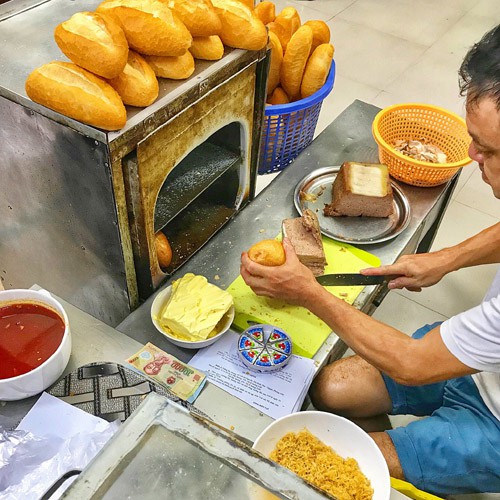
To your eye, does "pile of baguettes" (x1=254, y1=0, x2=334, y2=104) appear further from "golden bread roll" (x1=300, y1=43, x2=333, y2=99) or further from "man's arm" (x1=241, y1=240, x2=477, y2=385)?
"man's arm" (x1=241, y1=240, x2=477, y2=385)

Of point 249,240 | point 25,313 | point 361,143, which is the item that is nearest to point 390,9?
point 361,143

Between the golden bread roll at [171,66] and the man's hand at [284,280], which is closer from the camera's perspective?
the golden bread roll at [171,66]

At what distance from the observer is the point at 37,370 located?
977mm

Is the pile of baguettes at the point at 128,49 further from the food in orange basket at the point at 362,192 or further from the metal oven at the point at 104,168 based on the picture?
the food in orange basket at the point at 362,192

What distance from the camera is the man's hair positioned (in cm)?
118

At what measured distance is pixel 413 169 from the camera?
2.06 metres

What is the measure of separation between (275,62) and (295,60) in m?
0.08

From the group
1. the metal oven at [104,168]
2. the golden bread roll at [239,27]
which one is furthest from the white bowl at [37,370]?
the golden bread roll at [239,27]

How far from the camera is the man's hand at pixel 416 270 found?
1739 mm

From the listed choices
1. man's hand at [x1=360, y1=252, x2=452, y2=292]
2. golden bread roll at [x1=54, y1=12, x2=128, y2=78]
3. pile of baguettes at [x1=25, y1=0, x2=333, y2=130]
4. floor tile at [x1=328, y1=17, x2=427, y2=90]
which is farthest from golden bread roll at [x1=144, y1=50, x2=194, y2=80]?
floor tile at [x1=328, y1=17, x2=427, y2=90]

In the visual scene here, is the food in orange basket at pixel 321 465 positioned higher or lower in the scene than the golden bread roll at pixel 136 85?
lower

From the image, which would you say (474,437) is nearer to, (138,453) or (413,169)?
(413,169)

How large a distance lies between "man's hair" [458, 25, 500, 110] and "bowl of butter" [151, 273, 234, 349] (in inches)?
33.5

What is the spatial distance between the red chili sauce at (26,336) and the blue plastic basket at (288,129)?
125 cm
